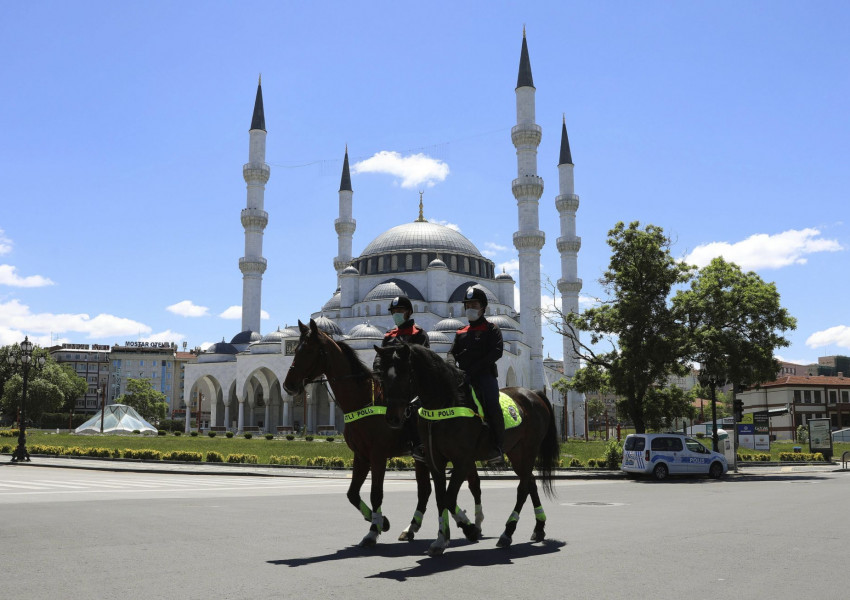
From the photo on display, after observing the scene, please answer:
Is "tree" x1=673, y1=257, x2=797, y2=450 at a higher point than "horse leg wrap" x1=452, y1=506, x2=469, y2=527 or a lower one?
higher

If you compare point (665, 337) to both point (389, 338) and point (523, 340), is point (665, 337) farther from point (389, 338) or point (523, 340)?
point (523, 340)

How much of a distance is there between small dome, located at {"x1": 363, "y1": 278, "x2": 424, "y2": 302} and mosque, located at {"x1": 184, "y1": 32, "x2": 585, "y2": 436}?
13cm

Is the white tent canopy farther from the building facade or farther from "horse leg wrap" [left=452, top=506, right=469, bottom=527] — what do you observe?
the building facade

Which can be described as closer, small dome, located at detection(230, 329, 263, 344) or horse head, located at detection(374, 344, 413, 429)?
horse head, located at detection(374, 344, 413, 429)

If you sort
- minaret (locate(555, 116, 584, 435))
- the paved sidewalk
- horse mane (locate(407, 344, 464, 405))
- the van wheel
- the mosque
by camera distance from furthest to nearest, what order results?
minaret (locate(555, 116, 584, 435)) → the mosque → the van wheel → the paved sidewalk → horse mane (locate(407, 344, 464, 405))

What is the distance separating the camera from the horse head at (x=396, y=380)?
8.09 meters

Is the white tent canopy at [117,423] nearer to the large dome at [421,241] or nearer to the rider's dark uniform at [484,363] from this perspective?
the large dome at [421,241]

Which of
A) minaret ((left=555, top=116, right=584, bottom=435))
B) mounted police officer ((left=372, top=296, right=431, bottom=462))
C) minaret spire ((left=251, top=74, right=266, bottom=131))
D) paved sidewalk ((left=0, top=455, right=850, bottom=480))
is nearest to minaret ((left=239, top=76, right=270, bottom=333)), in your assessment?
minaret spire ((left=251, top=74, right=266, bottom=131))

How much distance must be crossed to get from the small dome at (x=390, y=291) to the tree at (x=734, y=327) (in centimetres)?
4740

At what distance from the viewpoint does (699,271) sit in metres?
32.0

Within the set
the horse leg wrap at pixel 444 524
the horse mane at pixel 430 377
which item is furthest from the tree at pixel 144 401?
the horse leg wrap at pixel 444 524

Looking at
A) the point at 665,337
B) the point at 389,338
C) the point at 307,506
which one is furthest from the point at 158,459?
the point at 389,338

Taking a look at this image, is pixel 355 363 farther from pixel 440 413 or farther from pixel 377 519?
pixel 377 519

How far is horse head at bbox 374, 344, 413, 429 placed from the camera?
8.09 meters
